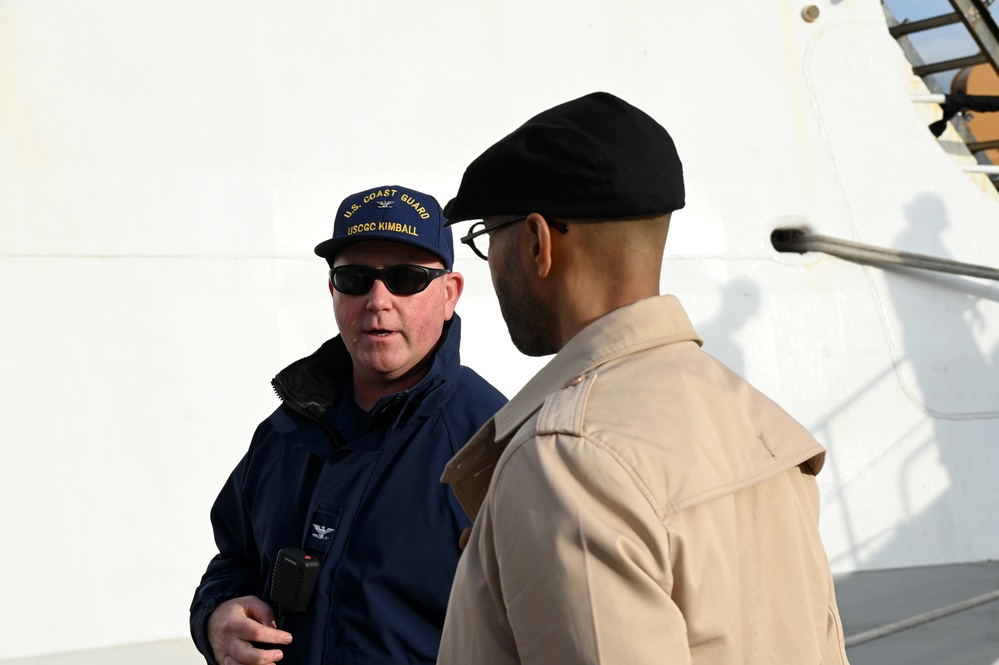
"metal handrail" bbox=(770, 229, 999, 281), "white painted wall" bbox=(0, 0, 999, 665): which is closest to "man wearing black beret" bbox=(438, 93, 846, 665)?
"white painted wall" bbox=(0, 0, 999, 665)

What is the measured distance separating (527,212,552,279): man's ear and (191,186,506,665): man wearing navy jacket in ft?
2.28

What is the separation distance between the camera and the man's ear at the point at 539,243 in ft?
3.69

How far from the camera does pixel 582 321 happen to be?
1.15m

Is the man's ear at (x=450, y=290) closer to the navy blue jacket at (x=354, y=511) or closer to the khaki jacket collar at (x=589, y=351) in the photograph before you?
the navy blue jacket at (x=354, y=511)

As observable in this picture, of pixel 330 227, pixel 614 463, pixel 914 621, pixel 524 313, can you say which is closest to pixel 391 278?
pixel 524 313

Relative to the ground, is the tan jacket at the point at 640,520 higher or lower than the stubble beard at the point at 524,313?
lower

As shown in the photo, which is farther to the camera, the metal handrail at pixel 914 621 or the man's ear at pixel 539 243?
the metal handrail at pixel 914 621

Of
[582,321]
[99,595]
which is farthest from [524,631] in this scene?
[99,595]

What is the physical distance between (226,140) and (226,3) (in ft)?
1.41

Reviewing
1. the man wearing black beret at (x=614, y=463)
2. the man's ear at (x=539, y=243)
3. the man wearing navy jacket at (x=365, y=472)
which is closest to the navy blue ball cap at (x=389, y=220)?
the man wearing navy jacket at (x=365, y=472)

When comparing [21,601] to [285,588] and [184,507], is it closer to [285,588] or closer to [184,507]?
[184,507]

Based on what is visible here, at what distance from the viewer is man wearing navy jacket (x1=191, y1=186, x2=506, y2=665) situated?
1.68 metres

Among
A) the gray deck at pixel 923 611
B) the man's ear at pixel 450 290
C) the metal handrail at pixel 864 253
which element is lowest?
the gray deck at pixel 923 611

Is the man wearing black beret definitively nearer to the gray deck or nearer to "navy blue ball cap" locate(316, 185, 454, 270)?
"navy blue ball cap" locate(316, 185, 454, 270)
